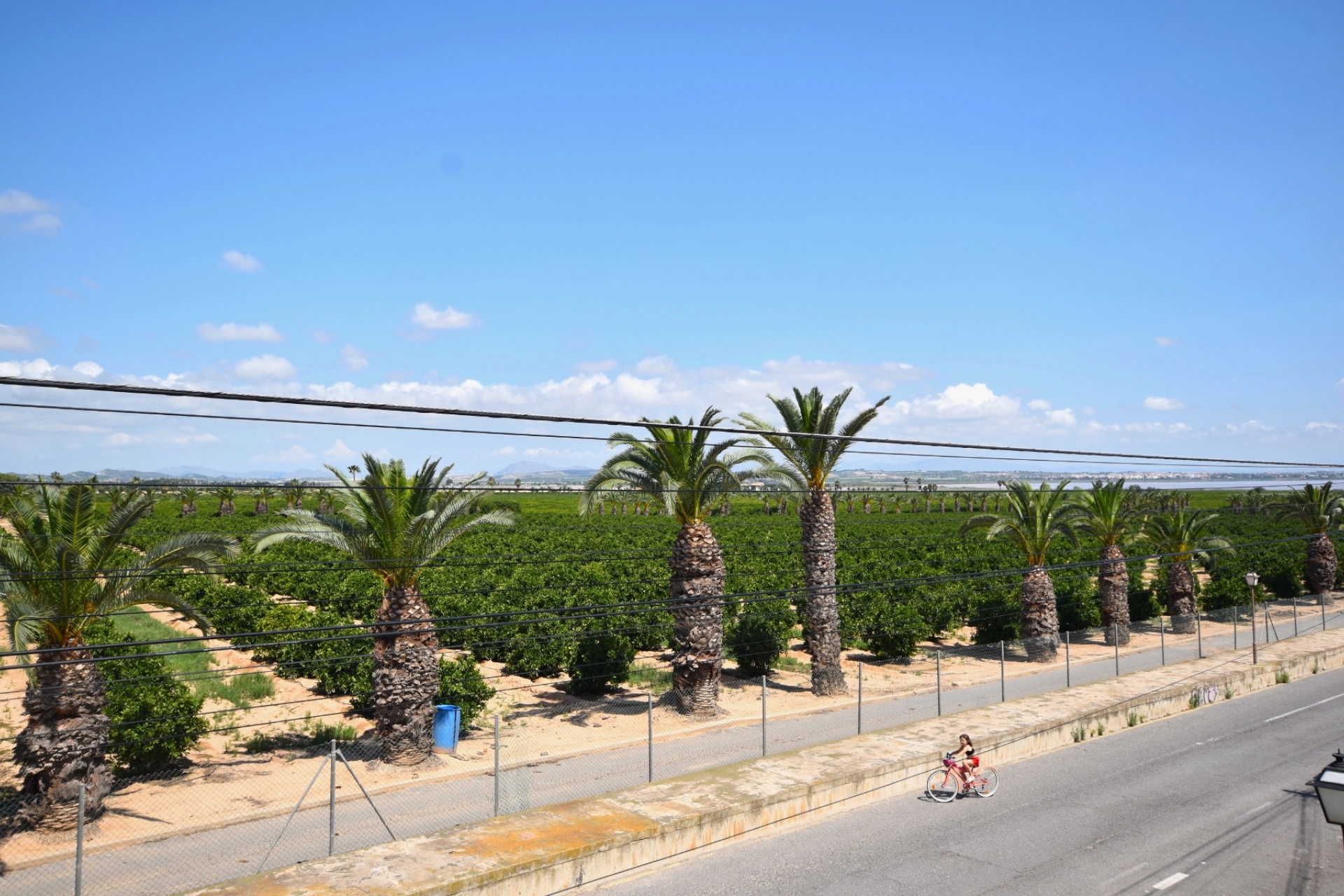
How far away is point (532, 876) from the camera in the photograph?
11.0 m

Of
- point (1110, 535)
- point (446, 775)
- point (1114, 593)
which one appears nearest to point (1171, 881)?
point (446, 775)

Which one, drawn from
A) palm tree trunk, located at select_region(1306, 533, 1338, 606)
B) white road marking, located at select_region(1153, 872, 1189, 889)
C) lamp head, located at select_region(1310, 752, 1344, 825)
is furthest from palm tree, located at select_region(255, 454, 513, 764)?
palm tree trunk, located at select_region(1306, 533, 1338, 606)

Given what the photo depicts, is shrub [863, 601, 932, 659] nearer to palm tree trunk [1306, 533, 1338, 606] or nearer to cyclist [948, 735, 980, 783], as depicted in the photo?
cyclist [948, 735, 980, 783]

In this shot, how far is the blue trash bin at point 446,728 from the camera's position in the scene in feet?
63.0

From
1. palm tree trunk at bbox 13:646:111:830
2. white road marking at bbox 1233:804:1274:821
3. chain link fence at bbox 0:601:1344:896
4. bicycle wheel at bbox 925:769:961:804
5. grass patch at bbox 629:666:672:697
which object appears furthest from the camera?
grass patch at bbox 629:666:672:697

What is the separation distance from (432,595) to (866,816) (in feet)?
66.2

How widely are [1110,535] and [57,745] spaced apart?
1323 inches

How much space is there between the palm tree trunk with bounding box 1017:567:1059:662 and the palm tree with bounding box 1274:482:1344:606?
20633 mm

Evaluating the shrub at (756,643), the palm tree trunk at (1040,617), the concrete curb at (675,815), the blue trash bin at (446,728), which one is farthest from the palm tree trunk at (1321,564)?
the blue trash bin at (446,728)

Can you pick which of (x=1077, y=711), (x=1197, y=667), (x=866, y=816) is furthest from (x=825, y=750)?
(x=1197, y=667)

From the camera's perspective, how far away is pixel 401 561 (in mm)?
17844

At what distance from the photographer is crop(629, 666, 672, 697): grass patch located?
25641 millimetres

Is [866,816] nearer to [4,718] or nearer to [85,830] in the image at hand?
[85,830]

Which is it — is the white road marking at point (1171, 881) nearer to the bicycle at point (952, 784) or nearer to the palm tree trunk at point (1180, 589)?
the bicycle at point (952, 784)
